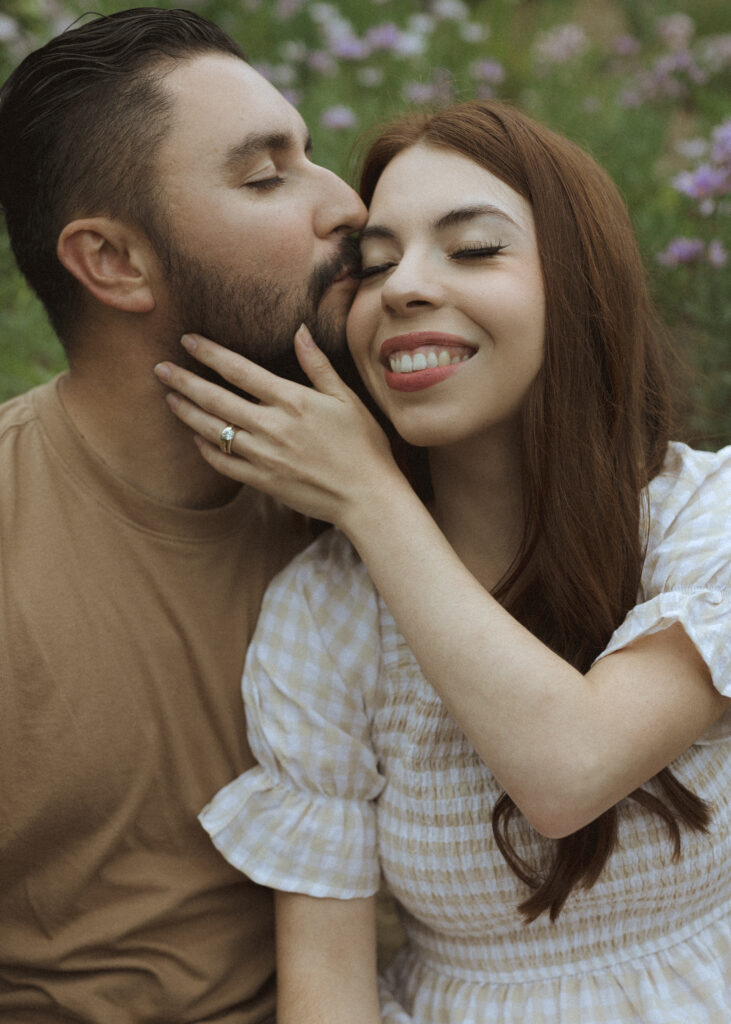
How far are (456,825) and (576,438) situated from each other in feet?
2.18

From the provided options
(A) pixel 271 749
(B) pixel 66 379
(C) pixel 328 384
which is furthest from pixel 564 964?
(B) pixel 66 379

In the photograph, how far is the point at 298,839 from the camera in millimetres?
1887

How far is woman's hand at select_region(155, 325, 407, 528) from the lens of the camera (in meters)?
1.82

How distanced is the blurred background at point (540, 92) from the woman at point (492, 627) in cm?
125

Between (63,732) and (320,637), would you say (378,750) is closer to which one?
(320,637)

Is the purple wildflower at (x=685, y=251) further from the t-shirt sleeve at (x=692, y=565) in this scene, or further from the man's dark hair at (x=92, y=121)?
the man's dark hair at (x=92, y=121)

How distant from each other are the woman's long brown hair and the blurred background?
47.2 inches

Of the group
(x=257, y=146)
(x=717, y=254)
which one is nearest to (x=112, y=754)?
(x=257, y=146)

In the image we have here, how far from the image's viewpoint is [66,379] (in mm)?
2180

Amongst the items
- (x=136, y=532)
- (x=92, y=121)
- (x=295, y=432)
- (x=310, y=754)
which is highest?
(x=92, y=121)

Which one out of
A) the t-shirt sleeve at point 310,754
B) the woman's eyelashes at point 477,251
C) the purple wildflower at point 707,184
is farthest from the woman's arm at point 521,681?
the purple wildflower at point 707,184

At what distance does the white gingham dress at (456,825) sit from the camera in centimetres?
173

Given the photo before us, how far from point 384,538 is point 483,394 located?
11.0 inches

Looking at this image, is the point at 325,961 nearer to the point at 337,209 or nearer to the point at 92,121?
the point at 337,209
